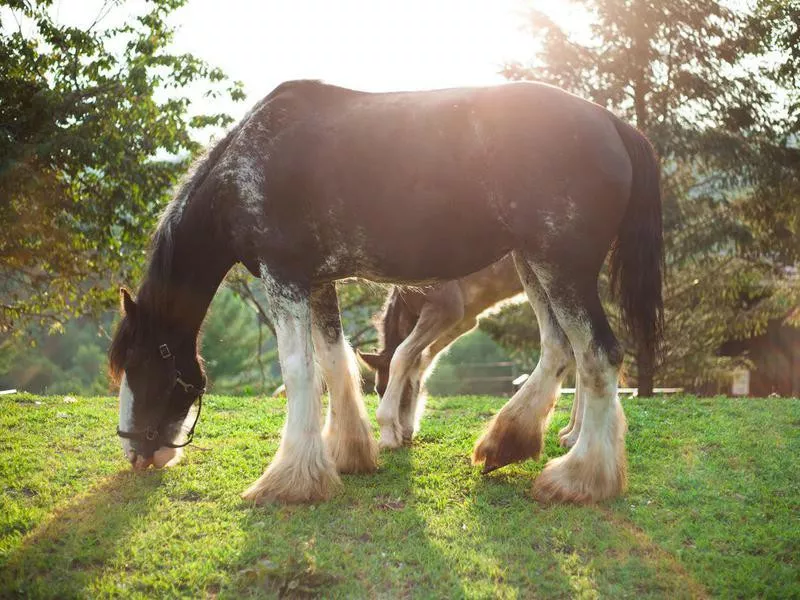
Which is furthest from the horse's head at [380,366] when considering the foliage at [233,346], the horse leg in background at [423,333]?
the foliage at [233,346]

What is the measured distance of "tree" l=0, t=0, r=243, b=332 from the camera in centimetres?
1167

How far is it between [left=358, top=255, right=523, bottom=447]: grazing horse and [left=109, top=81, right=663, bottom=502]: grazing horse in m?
1.62

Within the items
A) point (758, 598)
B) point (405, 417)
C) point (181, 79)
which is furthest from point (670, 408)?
point (181, 79)

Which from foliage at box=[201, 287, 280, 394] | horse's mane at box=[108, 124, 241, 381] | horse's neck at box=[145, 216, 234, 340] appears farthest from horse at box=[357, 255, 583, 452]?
foliage at box=[201, 287, 280, 394]

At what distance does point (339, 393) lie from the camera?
542cm

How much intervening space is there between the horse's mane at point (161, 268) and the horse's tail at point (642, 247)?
2699 millimetres

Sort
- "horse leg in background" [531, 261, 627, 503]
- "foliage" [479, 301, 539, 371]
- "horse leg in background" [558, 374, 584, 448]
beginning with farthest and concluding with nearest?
"foliage" [479, 301, 539, 371] → "horse leg in background" [558, 374, 584, 448] → "horse leg in background" [531, 261, 627, 503]

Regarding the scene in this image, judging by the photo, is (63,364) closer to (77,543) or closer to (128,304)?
(128,304)

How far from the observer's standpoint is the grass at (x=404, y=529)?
3584 millimetres

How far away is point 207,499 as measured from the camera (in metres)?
4.89

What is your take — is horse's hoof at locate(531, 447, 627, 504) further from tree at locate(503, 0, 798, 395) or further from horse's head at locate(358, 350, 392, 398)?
tree at locate(503, 0, 798, 395)

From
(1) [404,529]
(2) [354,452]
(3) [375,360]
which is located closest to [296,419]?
(2) [354,452]

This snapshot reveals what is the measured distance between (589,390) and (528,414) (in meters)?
0.80

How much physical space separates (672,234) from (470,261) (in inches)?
499
